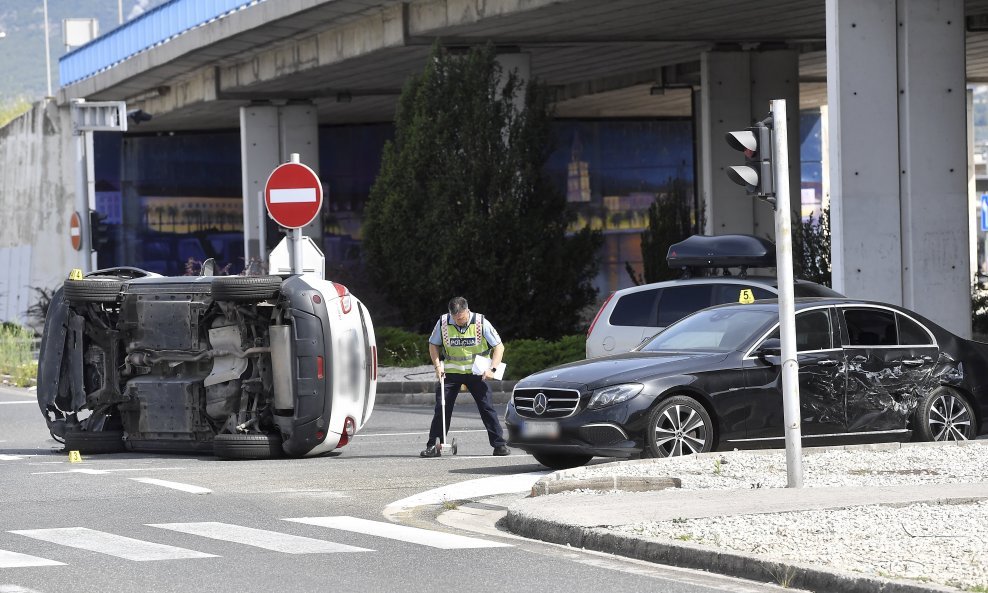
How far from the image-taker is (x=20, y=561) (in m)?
9.28

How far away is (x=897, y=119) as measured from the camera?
21.9 m

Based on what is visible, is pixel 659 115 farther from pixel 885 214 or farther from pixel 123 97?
pixel 885 214

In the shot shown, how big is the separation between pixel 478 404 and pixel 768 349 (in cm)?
320

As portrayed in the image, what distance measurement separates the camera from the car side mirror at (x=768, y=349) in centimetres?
1395

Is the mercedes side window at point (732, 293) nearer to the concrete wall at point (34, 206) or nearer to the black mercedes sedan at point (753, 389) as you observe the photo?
the black mercedes sedan at point (753, 389)

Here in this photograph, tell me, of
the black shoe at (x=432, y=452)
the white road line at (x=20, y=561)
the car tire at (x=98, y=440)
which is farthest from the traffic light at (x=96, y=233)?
the white road line at (x=20, y=561)

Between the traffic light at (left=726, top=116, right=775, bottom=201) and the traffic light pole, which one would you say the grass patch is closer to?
the traffic light at (left=726, top=116, right=775, bottom=201)

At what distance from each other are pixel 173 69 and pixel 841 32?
23260 millimetres

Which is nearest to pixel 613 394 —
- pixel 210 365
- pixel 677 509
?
pixel 677 509

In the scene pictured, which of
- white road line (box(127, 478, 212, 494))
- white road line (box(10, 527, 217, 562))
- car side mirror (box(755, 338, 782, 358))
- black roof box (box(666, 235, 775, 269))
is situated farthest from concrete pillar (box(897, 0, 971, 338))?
white road line (box(10, 527, 217, 562))

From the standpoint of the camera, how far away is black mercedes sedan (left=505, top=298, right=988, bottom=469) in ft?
44.3

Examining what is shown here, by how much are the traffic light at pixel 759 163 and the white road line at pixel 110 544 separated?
14.9ft

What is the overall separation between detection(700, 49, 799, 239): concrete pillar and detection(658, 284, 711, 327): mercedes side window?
56.3 ft

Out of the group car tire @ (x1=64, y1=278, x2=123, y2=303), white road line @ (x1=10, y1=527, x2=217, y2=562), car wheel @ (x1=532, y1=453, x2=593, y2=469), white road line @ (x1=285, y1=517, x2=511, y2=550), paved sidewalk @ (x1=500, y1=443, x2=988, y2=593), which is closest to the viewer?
paved sidewalk @ (x1=500, y1=443, x2=988, y2=593)
